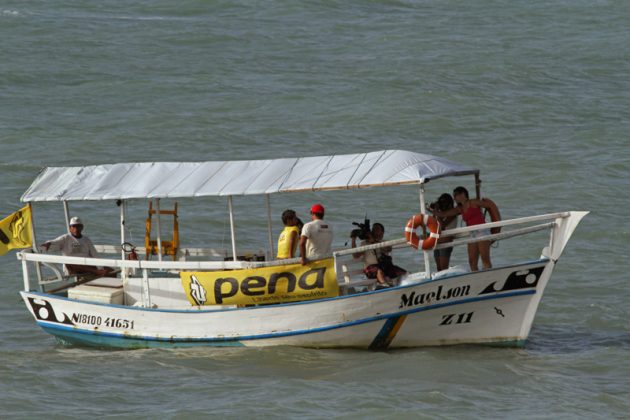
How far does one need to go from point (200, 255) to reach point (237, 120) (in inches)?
573

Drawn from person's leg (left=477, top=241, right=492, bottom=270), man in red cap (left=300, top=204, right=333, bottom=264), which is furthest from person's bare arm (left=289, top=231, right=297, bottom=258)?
person's leg (left=477, top=241, right=492, bottom=270)

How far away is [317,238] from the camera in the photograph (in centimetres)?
1463

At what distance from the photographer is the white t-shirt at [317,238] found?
1456 centimetres

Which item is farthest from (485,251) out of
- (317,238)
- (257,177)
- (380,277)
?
(257,177)

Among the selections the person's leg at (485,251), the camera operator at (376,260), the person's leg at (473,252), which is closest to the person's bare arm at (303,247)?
the camera operator at (376,260)

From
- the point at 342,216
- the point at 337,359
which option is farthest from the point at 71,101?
the point at 337,359

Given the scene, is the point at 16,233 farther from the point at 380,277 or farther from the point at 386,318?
the point at 386,318

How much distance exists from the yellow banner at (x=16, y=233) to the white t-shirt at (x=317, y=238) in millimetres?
4301

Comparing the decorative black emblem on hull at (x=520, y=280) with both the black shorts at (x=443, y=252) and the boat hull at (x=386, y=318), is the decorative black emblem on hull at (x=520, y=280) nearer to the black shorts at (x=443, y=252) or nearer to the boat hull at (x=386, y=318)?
the boat hull at (x=386, y=318)

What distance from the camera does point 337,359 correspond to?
14523 millimetres

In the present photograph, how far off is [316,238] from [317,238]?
13mm

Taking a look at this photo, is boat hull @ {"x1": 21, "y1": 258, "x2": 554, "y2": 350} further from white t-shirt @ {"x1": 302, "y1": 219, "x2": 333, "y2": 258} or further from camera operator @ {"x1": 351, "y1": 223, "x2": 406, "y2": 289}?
white t-shirt @ {"x1": 302, "y1": 219, "x2": 333, "y2": 258}

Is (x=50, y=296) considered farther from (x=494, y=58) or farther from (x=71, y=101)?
(x=494, y=58)

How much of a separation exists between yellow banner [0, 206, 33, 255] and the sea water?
1.50m
